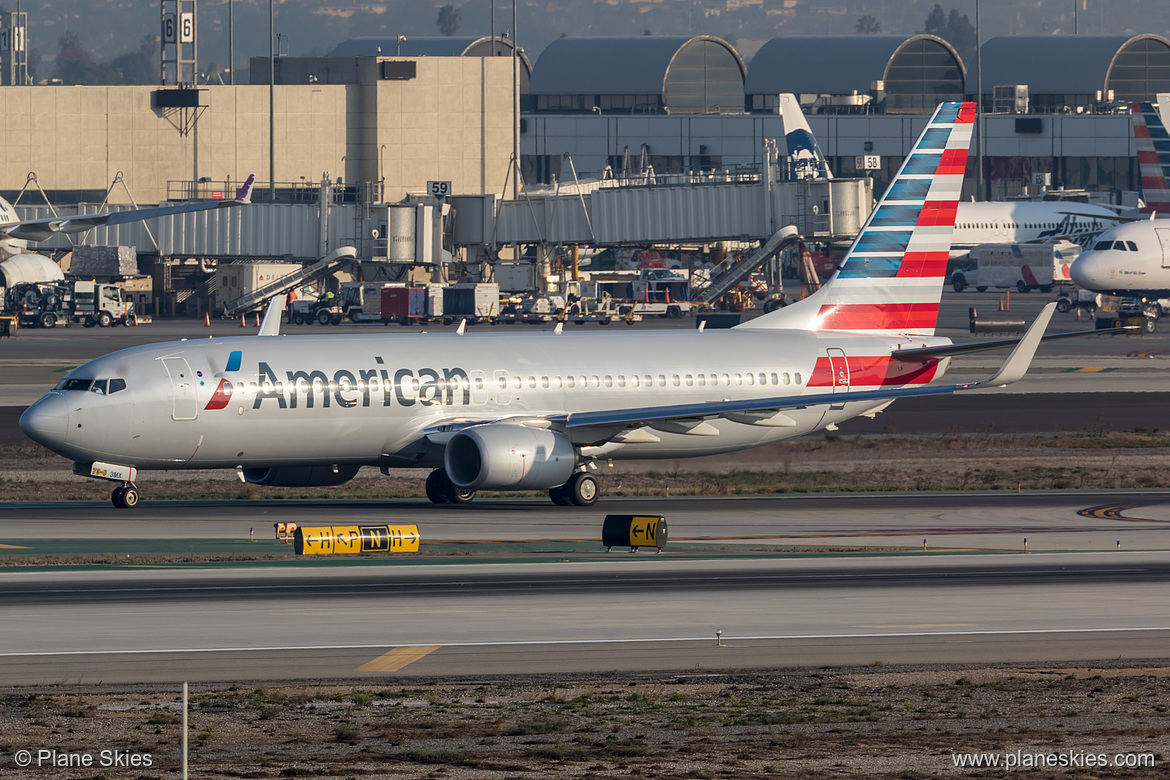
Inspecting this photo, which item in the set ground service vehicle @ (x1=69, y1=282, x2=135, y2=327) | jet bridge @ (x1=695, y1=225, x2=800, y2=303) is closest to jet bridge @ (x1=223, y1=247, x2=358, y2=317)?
ground service vehicle @ (x1=69, y1=282, x2=135, y2=327)

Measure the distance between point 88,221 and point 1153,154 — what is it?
6992cm

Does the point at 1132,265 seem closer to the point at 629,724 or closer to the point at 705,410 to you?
the point at 705,410

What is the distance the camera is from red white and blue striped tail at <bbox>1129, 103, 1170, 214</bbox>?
113250 millimetres

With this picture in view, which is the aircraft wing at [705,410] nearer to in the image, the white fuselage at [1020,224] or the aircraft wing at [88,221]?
the aircraft wing at [88,221]

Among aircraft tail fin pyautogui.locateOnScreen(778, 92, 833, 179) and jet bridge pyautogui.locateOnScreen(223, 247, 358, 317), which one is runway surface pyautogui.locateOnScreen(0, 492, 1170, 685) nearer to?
jet bridge pyautogui.locateOnScreen(223, 247, 358, 317)

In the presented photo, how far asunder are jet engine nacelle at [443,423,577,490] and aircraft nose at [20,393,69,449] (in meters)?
9.17

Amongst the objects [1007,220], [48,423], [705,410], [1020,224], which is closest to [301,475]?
[48,423]

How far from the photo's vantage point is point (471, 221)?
122 meters

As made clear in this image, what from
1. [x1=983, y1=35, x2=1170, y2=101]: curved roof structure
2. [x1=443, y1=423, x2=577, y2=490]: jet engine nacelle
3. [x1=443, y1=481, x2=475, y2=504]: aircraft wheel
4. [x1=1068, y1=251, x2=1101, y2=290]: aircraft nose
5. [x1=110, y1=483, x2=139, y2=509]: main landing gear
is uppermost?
[x1=983, y1=35, x2=1170, y2=101]: curved roof structure

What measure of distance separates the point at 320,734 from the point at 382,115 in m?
135

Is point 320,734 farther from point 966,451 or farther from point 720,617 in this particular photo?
point 966,451

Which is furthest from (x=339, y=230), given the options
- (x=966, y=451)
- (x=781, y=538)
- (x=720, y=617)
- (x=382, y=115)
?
(x=720, y=617)

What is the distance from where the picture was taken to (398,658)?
955 inches

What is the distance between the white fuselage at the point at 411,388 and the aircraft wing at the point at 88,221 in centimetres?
6092
